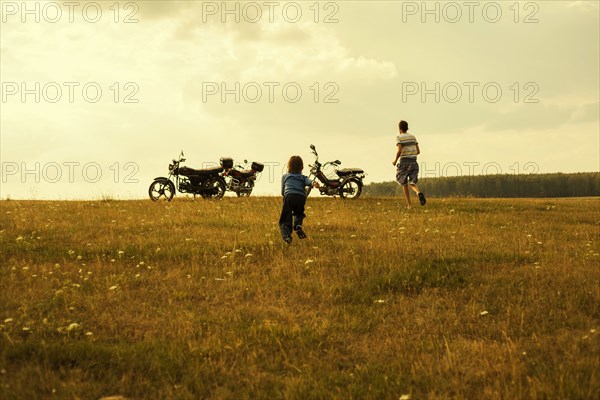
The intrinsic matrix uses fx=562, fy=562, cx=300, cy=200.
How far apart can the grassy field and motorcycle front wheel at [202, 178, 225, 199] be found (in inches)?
398

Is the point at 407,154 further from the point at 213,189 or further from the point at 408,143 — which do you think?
the point at 213,189

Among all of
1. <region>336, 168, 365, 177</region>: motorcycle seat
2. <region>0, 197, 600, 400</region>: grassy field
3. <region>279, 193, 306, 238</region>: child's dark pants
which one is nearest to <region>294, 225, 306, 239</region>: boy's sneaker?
→ <region>279, 193, 306, 238</region>: child's dark pants

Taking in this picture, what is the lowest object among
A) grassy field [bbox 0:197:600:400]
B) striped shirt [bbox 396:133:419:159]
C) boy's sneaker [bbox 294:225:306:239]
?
grassy field [bbox 0:197:600:400]

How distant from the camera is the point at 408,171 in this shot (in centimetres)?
2209

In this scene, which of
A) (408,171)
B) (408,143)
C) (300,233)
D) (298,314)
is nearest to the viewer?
(298,314)

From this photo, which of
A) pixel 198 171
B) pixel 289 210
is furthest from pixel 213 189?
pixel 289 210

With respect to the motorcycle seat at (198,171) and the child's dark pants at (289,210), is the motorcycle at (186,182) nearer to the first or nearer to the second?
the motorcycle seat at (198,171)

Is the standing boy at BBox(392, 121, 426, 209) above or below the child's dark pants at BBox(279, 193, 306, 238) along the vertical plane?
above

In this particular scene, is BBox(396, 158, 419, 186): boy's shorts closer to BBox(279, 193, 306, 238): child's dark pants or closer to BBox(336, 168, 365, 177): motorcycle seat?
BBox(336, 168, 365, 177): motorcycle seat

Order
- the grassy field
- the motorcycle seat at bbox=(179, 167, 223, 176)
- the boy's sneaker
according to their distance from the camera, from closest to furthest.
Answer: the grassy field < the boy's sneaker < the motorcycle seat at bbox=(179, 167, 223, 176)

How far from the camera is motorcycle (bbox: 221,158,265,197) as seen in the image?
90.0 ft

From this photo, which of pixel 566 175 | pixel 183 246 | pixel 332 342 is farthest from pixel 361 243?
pixel 566 175

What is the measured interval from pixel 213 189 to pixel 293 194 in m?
12.5

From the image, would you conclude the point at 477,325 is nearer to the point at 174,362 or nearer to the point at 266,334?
the point at 266,334
